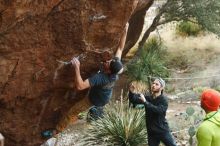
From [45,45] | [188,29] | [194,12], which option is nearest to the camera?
[45,45]

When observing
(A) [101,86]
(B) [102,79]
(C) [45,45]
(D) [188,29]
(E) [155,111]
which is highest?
(C) [45,45]

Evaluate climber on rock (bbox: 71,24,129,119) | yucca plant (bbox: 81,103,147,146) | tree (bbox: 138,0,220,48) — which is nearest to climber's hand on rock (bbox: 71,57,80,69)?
climber on rock (bbox: 71,24,129,119)

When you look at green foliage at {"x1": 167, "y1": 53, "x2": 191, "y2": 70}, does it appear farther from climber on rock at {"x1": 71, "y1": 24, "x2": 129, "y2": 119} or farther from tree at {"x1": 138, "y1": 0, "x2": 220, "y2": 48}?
climber on rock at {"x1": 71, "y1": 24, "x2": 129, "y2": 119}

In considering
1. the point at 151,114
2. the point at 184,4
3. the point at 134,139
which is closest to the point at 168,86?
the point at 184,4

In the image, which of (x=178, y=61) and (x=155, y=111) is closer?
(x=155, y=111)

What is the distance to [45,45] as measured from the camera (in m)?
7.24

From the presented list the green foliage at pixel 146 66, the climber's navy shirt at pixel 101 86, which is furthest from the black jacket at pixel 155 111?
the green foliage at pixel 146 66

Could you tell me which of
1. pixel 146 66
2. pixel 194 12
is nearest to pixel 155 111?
pixel 146 66

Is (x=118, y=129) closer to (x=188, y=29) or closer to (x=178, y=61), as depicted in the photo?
(x=178, y=61)

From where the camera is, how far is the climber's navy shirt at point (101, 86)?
741cm

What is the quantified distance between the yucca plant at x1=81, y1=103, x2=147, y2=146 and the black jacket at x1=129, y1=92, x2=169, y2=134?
1999 mm

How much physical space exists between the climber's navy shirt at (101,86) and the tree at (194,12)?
33.9 ft

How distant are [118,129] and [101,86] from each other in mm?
2501

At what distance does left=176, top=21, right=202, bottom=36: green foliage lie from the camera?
21.7 m
